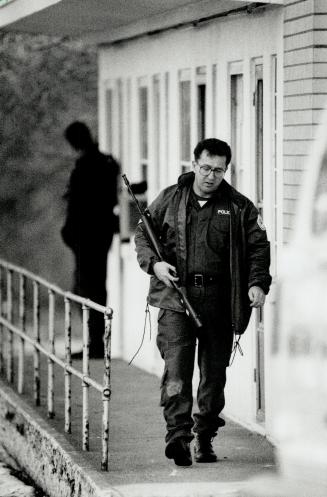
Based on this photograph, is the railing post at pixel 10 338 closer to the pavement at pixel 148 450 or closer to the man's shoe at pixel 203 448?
the pavement at pixel 148 450

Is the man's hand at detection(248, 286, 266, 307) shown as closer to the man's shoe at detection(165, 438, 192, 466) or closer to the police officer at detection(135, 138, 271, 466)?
the police officer at detection(135, 138, 271, 466)

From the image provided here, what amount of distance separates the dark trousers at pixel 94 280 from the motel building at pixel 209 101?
139 millimetres

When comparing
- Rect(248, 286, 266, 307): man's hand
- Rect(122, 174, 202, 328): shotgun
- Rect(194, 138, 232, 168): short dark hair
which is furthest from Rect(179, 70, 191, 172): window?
Rect(248, 286, 266, 307): man's hand

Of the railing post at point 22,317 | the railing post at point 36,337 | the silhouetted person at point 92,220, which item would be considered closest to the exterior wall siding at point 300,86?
the railing post at point 36,337

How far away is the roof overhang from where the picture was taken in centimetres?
1061

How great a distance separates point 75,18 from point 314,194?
22.1ft

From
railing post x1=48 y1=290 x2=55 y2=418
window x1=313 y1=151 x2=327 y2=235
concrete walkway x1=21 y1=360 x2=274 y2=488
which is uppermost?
window x1=313 y1=151 x2=327 y2=235

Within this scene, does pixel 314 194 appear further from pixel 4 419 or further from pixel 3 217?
pixel 3 217

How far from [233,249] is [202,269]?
0.78 ft

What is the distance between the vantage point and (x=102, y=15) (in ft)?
38.4

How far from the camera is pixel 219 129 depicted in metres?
10.6

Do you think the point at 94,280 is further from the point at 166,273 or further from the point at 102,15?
the point at 166,273

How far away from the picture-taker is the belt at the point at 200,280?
332 inches

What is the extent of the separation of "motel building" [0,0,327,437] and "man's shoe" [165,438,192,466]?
105cm
